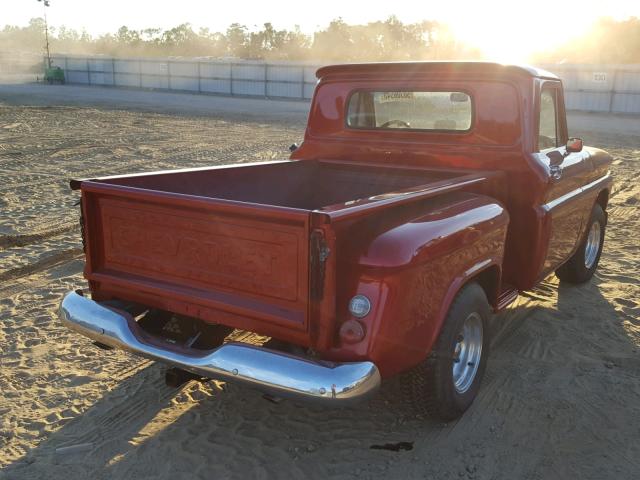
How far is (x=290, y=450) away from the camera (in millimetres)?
2988

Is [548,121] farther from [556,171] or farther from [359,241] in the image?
[359,241]

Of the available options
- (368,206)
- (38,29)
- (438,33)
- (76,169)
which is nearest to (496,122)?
(368,206)

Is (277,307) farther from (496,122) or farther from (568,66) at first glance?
(568,66)

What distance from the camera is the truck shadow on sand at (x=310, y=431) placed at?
2850 mm

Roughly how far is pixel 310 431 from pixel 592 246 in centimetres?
362

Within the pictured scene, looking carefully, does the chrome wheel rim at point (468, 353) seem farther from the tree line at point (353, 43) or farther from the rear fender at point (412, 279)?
the tree line at point (353, 43)

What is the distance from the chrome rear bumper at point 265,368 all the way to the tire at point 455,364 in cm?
52

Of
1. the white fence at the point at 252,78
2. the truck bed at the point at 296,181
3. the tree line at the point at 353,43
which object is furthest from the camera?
the tree line at the point at 353,43

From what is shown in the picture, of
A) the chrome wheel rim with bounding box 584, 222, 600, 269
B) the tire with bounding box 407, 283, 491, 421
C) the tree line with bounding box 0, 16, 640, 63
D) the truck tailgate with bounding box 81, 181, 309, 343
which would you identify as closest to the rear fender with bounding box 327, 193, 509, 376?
the tire with bounding box 407, 283, 491, 421

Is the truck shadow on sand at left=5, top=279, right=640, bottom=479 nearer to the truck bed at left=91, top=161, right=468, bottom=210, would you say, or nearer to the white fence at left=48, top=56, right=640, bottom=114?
the truck bed at left=91, top=161, right=468, bottom=210

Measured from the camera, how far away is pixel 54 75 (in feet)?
149

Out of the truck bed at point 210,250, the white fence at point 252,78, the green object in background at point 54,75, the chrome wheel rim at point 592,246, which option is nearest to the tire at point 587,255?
the chrome wheel rim at point 592,246

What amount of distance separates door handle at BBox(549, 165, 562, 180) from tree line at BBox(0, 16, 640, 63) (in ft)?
125

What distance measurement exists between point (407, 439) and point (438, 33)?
85080mm
